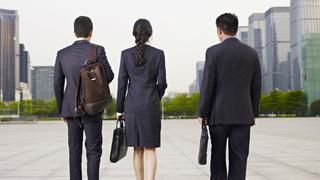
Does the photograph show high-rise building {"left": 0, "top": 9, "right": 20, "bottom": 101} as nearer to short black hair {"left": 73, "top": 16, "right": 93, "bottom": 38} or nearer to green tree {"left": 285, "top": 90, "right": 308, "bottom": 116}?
green tree {"left": 285, "top": 90, "right": 308, "bottom": 116}

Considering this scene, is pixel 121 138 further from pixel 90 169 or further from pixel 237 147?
pixel 237 147

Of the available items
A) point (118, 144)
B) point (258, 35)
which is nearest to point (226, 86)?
point (118, 144)

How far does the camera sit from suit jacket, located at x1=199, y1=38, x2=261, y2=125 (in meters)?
4.38

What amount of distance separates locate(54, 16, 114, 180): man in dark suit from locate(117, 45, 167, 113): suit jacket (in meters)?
0.18

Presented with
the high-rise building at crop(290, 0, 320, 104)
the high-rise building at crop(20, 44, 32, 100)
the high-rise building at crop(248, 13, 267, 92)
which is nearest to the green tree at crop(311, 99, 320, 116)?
the high-rise building at crop(290, 0, 320, 104)

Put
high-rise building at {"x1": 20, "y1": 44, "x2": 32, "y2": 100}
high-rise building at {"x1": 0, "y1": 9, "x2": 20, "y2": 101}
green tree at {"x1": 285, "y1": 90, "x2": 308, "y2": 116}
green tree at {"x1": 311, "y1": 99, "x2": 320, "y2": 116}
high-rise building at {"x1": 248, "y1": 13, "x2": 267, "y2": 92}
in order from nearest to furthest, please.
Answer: green tree at {"x1": 311, "y1": 99, "x2": 320, "y2": 116} < green tree at {"x1": 285, "y1": 90, "x2": 308, "y2": 116} < high-rise building at {"x1": 248, "y1": 13, "x2": 267, "y2": 92} < high-rise building at {"x1": 0, "y1": 9, "x2": 20, "y2": 101} < high-rise building at {"x1": 20, "y1": 44, "x2": 32, "y2": 100}

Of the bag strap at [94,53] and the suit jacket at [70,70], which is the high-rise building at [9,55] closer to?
the suit jacket at [70,70]

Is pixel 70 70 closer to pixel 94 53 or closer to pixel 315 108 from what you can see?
pixel 94 53

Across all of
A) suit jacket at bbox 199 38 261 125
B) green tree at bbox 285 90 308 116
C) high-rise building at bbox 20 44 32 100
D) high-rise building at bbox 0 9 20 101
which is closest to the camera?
suit jacket at bbox 199 38 261 125

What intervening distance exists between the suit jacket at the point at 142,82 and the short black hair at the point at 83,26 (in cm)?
44

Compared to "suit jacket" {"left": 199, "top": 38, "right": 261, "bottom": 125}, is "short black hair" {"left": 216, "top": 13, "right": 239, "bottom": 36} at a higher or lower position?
higher

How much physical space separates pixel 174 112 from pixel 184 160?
86275mm

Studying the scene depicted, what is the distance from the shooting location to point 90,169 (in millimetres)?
4758

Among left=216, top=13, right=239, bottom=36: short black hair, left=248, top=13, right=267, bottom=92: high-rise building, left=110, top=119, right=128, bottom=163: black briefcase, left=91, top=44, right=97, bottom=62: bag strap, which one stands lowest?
left=110, top=119, right=128, bottom=163: black briefcase
